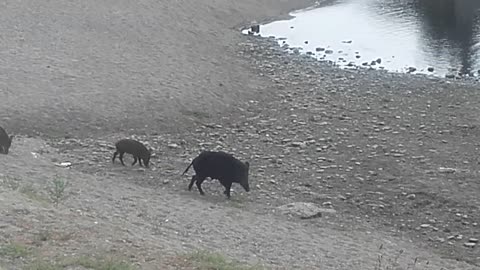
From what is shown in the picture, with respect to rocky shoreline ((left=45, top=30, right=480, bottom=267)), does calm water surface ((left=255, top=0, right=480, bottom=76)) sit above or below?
below

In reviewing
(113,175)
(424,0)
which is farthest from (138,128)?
(424,0)

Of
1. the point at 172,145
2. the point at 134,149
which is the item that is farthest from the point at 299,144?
the point at 134,149

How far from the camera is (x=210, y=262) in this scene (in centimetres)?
905

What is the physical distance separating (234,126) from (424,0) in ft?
91.9

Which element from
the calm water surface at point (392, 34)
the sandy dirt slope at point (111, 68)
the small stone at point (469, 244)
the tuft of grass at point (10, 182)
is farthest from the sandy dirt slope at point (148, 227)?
the calm water surface at point (392, 34)

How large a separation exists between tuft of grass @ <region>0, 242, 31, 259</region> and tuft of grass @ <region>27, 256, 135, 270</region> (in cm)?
28

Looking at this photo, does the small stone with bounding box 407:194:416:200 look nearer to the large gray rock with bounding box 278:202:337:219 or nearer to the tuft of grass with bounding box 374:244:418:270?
the large gray rock with bounding box 278:202:337:219

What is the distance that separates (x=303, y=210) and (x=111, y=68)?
11.8 metres

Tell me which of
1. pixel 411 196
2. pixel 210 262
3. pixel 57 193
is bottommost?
pixel 411 196

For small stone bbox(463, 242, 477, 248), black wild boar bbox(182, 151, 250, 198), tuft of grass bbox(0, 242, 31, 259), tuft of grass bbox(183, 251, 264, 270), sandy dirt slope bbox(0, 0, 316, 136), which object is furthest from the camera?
sandy dirt slope bbox(0, 0, 316, 136)

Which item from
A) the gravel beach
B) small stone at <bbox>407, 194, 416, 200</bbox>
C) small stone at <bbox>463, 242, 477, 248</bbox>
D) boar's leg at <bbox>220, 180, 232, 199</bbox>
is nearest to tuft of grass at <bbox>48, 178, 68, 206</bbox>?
the gravel beach

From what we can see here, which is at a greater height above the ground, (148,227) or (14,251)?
(14,251)

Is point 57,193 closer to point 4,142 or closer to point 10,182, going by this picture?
point 10,182

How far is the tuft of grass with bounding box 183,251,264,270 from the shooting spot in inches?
350
